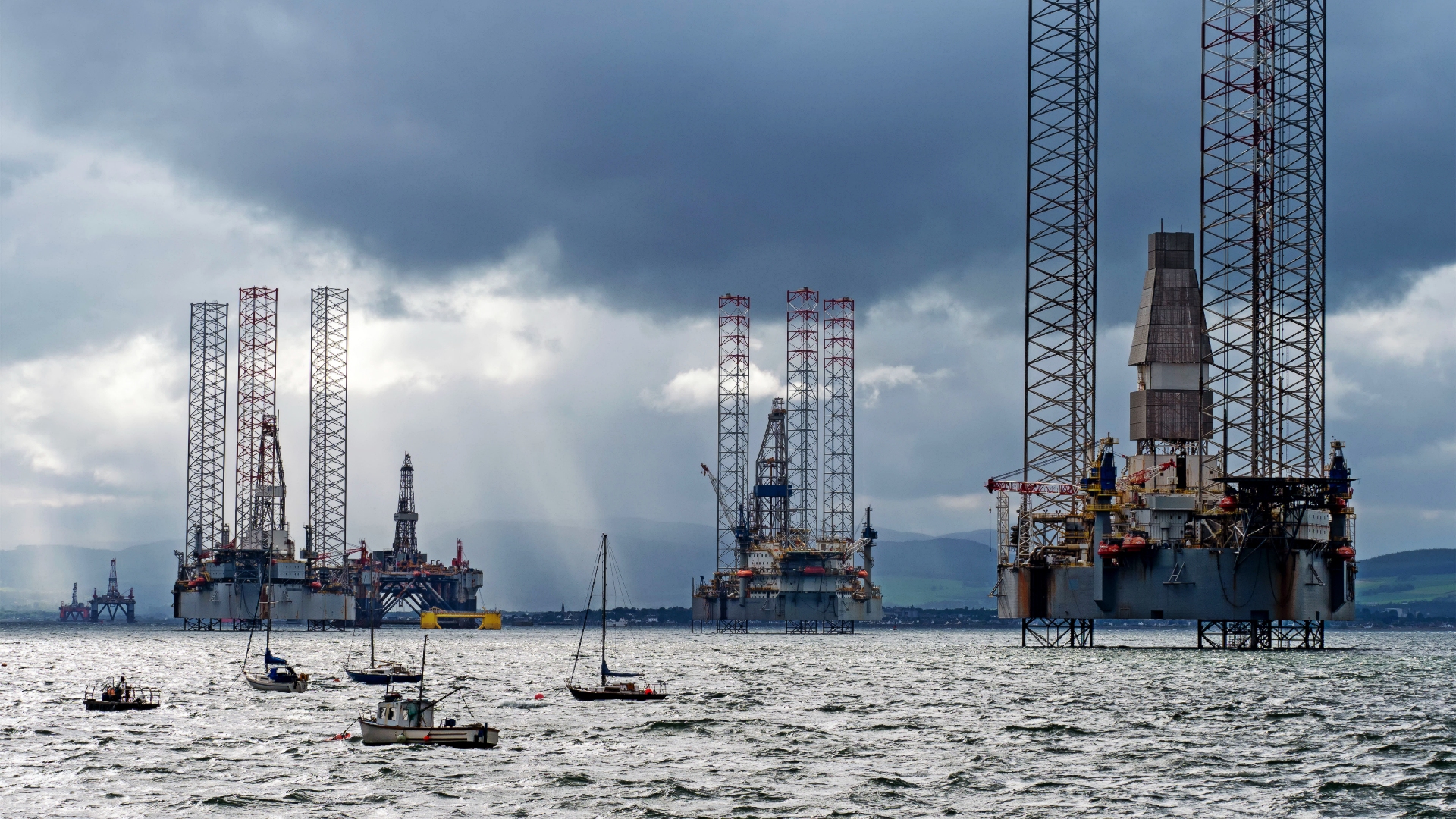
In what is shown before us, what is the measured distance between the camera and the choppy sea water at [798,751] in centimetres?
5578

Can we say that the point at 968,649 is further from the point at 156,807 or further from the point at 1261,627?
the point at 156,807

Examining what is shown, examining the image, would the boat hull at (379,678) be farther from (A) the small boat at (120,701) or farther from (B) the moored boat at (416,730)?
(B) the moored boat at (416,730)

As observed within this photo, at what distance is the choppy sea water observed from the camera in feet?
183

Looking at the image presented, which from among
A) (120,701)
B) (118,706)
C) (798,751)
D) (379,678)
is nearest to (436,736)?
(798,751)

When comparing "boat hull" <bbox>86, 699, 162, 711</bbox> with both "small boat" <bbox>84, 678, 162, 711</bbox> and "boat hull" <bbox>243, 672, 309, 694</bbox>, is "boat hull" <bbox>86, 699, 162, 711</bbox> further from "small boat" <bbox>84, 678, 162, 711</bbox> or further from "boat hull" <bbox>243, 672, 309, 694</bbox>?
"boat hull" <bbox>243, 672, 309, 694</bbox>

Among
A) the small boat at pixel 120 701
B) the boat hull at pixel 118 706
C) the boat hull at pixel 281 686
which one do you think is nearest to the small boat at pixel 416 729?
the boat hull at pixel 118 706

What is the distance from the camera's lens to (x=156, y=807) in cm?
5519

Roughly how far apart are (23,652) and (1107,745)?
15291cm

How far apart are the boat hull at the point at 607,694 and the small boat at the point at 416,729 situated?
22.6 meters

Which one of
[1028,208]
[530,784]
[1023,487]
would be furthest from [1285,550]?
[530,784]

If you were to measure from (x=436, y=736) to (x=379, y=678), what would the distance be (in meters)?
41.4

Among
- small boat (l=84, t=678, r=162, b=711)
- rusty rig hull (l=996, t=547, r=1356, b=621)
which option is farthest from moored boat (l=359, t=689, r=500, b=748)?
rusty rig hull (l=996, t=547, r=1356, b=621)

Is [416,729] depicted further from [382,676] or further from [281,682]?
[382,676]

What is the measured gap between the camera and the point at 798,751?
69.1 metres
